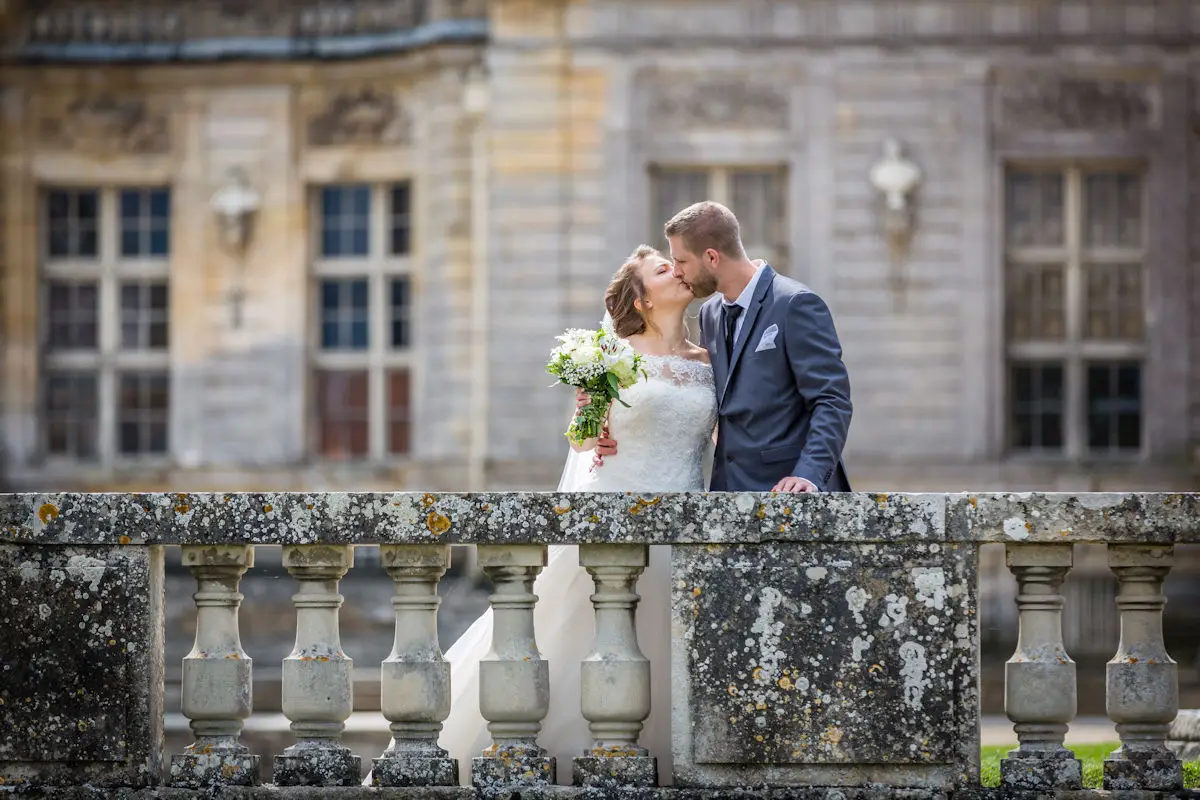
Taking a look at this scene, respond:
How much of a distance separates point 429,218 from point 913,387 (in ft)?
15.0

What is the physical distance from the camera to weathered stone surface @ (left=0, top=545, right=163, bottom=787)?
454cm

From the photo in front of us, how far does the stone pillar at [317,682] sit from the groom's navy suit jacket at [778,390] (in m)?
1.24

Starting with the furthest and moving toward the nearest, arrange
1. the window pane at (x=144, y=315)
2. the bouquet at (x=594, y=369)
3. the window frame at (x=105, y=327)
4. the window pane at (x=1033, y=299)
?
the window pane at (x=144, y=315) → the window frame at (x=105, y=327) → the window pane at (x=1033, y=299) → the bouquet at (x=594, y=369)

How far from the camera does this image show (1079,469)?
15664 millimetres

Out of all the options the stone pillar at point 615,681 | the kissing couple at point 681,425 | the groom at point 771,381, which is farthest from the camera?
the groom at point 771,381

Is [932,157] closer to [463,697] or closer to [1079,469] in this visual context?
[1079,469]

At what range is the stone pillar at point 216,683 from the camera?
15.0 feet

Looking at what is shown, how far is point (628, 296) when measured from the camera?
5.85 m

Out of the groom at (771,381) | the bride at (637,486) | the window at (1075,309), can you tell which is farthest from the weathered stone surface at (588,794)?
the window at (1075,309)

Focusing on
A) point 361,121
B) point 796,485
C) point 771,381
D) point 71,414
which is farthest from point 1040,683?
point 71,414

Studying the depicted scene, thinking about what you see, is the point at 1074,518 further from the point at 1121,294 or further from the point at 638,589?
the point at 1121,294

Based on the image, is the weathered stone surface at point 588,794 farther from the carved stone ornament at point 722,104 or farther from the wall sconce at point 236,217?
the wall sconce at point 236,217

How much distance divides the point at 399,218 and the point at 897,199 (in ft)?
15.1

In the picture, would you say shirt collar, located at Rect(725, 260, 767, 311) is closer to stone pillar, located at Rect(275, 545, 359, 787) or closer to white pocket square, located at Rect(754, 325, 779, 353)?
white pocket square, located at Rect(754, 325, 779, 353)
